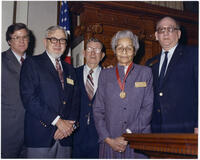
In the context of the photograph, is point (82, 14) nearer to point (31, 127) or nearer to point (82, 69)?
point (82, 69)

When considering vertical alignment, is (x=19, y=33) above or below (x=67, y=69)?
above

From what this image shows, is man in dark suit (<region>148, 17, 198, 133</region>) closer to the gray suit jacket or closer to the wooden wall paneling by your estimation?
the gray suit jacket

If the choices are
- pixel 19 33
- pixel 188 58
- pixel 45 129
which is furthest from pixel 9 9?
pixel 188 58

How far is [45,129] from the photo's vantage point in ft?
7.61

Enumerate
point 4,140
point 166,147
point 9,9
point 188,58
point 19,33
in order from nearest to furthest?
point 166,147 → point 188,58 → point 4,140 → point 19,33 → point 9,9

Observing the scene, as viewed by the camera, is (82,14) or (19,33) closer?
(19,33)

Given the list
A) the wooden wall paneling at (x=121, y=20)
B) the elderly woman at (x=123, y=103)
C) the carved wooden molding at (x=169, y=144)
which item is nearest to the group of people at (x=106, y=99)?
the elderly woman at (x=123, y=103)

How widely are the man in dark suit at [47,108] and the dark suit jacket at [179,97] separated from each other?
92cm

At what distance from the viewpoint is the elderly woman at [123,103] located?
229 cm

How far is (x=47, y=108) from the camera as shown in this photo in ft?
7.55

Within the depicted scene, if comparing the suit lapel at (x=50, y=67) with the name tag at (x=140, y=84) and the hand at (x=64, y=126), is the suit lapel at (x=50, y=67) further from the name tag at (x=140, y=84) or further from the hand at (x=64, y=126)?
the name tag at (x=140, y=84)

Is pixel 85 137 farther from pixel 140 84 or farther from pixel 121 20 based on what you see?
pixel 121 20

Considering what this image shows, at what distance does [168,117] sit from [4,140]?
71.4 inches

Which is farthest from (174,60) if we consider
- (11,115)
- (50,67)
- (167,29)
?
(11,115)
